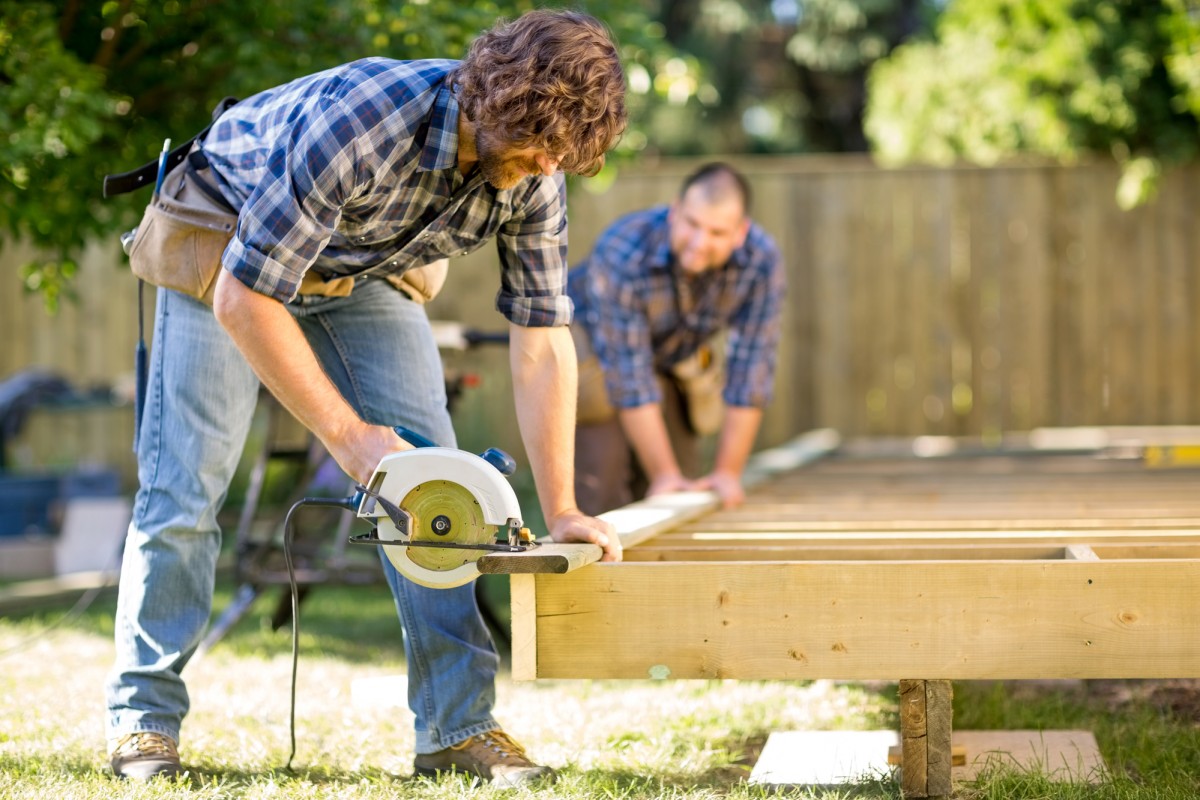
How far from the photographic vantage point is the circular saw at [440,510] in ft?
7.29

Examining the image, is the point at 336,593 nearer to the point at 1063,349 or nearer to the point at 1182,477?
the point at 1182,477

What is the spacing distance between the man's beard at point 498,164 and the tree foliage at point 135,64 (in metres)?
1.52

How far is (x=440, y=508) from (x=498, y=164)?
57 centimetres

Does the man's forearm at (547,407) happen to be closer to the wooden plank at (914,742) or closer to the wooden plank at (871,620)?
the wooden plank at (871,620)

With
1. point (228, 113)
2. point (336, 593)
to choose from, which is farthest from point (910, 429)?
point (228, 113)

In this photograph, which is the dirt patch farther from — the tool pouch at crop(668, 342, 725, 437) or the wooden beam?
the tool pouch at crop(668, 342, 725, 437)

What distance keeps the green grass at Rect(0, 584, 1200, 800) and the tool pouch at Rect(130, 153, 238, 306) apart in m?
0.91

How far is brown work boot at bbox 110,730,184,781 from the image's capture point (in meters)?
2.54

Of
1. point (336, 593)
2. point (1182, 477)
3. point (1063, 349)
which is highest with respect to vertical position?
point (1063, 349)

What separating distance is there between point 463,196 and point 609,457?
227cm

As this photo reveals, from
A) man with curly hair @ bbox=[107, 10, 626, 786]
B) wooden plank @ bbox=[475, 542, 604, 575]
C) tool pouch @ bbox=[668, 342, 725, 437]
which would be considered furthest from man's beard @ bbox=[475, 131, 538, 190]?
tool pouch @ bbox=[668, 342, 725, 437]

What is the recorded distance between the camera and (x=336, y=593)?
5664mm

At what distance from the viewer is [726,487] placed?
413 centimetres

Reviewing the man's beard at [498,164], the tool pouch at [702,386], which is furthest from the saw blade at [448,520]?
the tool pouch at [702,386]
